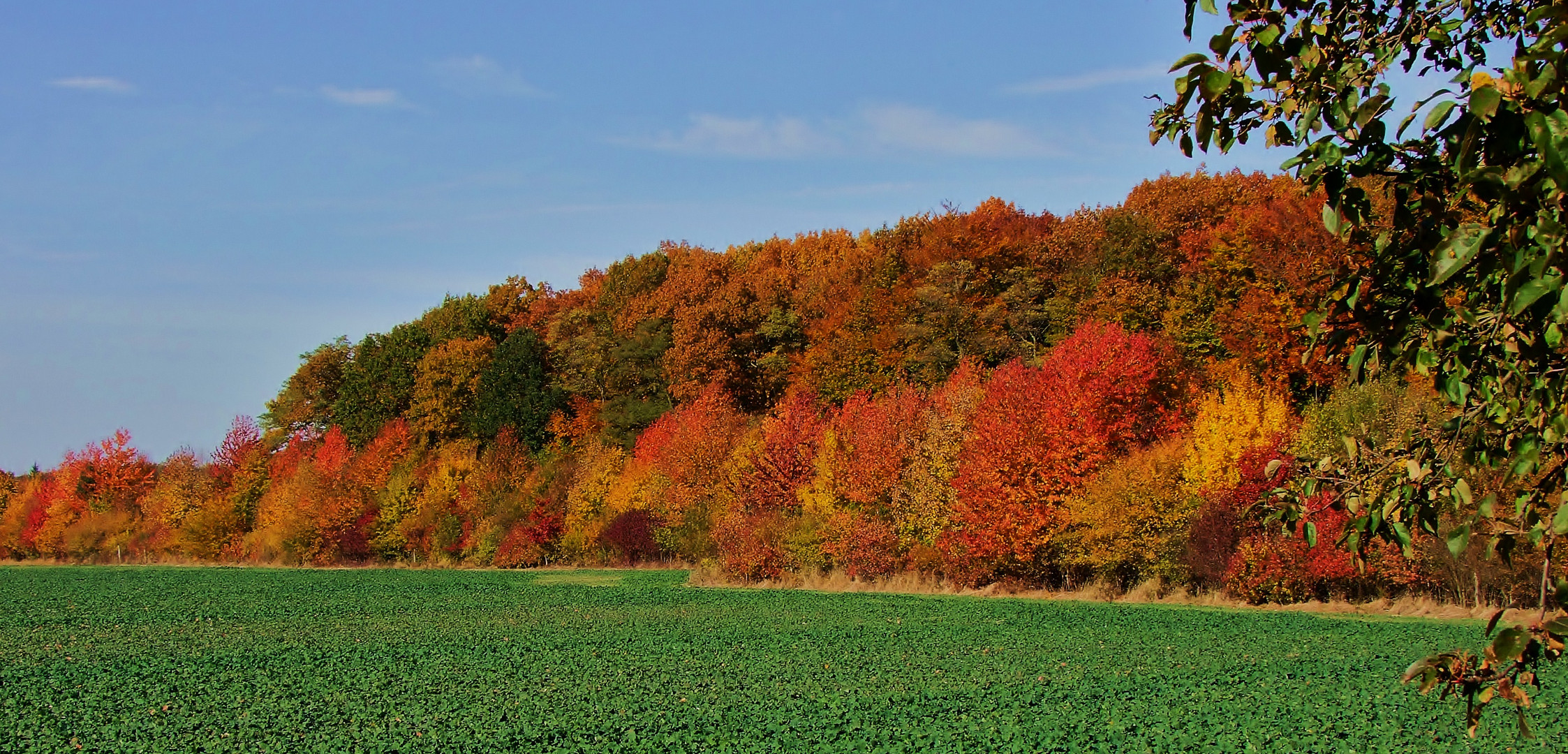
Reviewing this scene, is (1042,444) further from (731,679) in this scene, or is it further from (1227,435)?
(731,679)

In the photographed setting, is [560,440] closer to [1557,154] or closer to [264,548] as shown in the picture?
[264,548]

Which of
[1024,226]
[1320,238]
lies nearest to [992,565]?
[1320,238]

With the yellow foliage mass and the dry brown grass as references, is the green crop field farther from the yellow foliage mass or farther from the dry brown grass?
the yellow foliage mass

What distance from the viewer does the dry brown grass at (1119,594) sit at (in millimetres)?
32844

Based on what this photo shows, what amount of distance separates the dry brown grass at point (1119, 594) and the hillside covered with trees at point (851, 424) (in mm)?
629

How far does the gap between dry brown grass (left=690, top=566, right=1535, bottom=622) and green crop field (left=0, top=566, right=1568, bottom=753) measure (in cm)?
318

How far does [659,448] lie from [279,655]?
35030mm

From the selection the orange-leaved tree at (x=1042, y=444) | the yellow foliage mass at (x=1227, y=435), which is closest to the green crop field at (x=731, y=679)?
the orange-leaved tree at (x=1042, y=444)

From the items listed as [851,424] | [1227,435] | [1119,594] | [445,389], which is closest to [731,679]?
[1119,594]

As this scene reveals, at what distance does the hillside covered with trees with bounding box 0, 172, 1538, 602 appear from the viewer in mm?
37844

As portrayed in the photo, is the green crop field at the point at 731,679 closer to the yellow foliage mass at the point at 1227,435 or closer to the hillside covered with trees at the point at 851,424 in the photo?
the hillside covered with trees at the point at 851,424

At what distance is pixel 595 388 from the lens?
74125 mm

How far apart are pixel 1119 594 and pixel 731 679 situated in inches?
879

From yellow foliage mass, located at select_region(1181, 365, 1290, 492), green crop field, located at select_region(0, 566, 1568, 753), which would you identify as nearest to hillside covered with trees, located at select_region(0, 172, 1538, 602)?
yellow foliage mass, located at select_region(1181, 365, 1290, 492)
